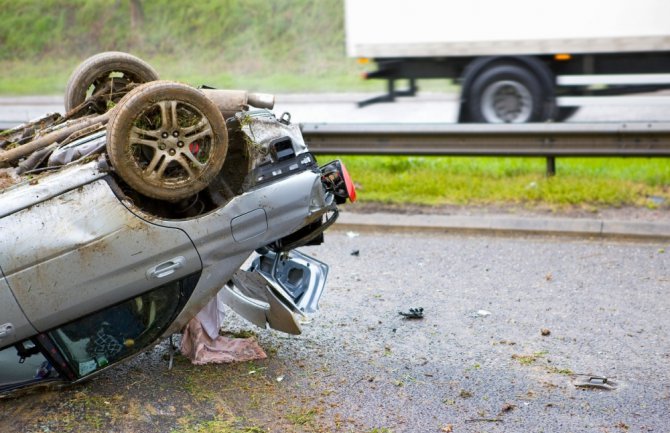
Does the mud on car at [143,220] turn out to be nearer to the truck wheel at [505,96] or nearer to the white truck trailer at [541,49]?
the truck wheel at [505,96]

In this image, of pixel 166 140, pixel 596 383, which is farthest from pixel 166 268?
pixel 596 383

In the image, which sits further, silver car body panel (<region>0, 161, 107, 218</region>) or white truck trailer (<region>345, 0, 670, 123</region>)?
white truck trailer (<region>345, 0, 670, 123</region>)

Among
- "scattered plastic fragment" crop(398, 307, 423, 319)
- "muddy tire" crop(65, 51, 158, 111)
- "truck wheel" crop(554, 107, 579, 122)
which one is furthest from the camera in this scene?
"truck wheel" crop(554, 107, 579, 122)

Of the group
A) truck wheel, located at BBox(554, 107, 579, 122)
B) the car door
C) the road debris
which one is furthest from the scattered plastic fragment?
truck wheel, located at BBox(554, 107, 579, 122)

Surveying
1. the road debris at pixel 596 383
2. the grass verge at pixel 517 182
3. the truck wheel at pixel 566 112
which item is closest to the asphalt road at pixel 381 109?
the truck wheel at pixel 566 112

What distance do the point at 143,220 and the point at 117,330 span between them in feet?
2.13

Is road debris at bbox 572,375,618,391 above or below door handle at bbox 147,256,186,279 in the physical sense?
below

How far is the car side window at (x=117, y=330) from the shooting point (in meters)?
4.61

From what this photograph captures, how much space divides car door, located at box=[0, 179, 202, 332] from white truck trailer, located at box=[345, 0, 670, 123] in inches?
295

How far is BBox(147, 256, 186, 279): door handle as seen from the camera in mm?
4594

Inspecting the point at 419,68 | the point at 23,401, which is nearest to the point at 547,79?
the point at 419,68

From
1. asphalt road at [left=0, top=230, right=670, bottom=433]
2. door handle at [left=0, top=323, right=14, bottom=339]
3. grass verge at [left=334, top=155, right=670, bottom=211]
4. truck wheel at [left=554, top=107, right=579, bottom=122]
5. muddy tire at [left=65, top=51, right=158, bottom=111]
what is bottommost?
asphalt road at [left=0, top=230, right=670, bottom=433]

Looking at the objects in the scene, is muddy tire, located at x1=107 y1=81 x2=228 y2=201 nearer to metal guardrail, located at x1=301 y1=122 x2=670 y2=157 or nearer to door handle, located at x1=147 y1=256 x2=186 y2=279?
door handle, located at x1=147 y1=256 x2=186 y2=279

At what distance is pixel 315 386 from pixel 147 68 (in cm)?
230
